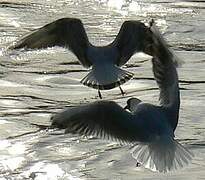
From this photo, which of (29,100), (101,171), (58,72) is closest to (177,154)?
(101,171)

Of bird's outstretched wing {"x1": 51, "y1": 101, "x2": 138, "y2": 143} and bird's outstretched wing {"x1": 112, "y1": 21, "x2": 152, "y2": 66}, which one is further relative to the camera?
bird's outstretched wing {"x1": 112, "y1": 21, "x2": 152, "y2": 66}

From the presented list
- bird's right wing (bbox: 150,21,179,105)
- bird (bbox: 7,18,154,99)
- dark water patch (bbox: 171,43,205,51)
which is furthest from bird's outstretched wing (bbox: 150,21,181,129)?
dark water patch (bbox: 171,43,205,51)

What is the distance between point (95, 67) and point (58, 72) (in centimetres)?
198

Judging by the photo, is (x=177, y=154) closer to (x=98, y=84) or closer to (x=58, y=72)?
(x=98, y=84)

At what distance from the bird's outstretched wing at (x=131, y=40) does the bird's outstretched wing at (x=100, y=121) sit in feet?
6.05

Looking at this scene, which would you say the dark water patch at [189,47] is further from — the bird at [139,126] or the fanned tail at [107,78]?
the bird at [139,126]

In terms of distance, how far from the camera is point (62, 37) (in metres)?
8.09

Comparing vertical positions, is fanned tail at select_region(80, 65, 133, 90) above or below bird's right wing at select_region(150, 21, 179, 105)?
below

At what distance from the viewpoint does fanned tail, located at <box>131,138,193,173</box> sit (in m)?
5.24

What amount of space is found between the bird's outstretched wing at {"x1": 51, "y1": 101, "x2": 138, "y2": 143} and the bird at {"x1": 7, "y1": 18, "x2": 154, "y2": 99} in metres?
1.78

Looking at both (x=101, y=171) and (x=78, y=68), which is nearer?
(x=101, y=171)

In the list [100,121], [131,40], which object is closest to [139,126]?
[100,121]

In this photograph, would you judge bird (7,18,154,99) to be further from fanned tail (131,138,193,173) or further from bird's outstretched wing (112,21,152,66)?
fanned tail (131,138,193,173)

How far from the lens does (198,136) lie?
279 inches
